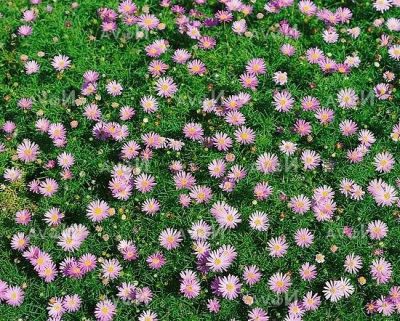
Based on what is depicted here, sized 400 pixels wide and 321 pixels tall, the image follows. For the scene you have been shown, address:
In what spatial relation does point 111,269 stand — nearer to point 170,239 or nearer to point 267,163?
point 170,239

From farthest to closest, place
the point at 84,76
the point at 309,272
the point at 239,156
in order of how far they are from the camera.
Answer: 1. the point at 84,76
2. the point at 239,156
3. the point at 309,272

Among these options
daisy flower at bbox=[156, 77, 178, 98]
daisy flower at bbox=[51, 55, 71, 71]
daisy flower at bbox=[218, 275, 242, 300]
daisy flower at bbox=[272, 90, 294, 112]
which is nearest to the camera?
daisy flower at bbox=[218, 275, 242, 300]

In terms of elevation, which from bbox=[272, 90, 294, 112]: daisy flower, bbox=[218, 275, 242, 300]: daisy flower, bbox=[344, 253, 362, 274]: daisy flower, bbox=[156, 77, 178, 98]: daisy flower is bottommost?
bbox=[218, 275, 242, 300]: daisy flower

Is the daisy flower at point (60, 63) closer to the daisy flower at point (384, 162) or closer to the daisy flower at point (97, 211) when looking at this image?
the daisy flower at point (97, 211)

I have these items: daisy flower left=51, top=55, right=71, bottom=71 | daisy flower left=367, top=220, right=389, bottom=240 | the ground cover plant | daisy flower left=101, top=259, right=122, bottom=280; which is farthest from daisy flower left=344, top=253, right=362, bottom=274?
daisy flower left=51, top=55, right=71, bottom=71

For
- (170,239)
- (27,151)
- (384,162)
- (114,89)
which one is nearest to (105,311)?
(170,239)

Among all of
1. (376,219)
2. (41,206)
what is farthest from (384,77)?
(41,206)

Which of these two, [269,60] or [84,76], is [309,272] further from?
[84,76]

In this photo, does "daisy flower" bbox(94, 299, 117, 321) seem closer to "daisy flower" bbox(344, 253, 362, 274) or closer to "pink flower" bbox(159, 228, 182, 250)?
"pink flower" bbox(159, 228, 182, 250)
